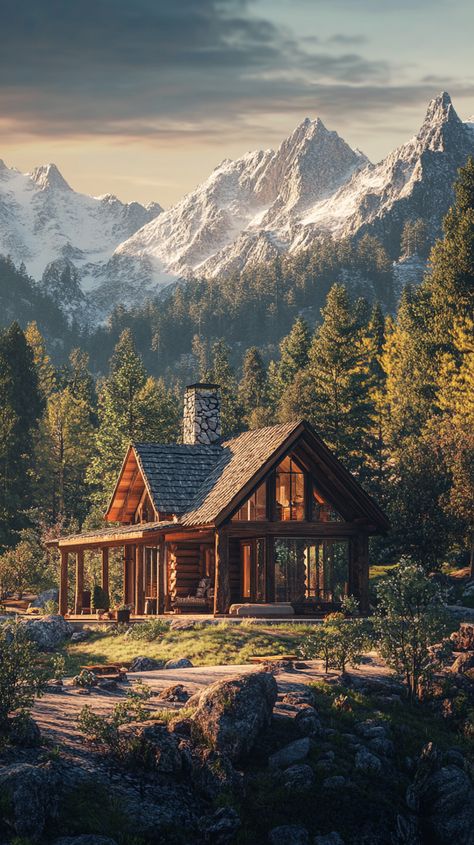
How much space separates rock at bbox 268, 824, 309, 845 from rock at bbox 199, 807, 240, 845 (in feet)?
2.04

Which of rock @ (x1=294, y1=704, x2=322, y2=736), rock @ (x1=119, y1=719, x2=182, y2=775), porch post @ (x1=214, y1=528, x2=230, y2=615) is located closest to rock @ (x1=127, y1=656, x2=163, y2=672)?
porch post @ (x1=214, y1=528, x2=230, y2=615)

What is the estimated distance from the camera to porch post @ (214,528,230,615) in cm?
3919

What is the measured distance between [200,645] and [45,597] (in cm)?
2031

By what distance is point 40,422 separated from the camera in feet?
278

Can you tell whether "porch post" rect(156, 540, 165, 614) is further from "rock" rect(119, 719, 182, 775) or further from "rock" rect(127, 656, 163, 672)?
"rock" rect(119, 719, 182, 775)

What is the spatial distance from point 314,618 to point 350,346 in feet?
127

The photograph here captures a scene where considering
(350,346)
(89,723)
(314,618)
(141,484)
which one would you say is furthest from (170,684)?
(350,346)

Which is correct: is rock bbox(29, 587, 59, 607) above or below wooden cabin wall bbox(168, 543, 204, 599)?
below

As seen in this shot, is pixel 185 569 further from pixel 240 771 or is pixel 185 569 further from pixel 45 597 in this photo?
pixel 240 771

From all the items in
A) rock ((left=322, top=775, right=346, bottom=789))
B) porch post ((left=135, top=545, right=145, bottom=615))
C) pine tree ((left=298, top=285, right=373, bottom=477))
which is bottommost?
rock ((left=322, top=775, right=346, bottom=789))

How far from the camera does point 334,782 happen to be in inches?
851

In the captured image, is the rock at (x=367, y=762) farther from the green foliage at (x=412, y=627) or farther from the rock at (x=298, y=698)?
the green foliage at (x=412, y=627)

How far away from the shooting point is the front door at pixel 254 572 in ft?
134

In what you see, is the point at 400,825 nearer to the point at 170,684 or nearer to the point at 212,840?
the point at 212,840
